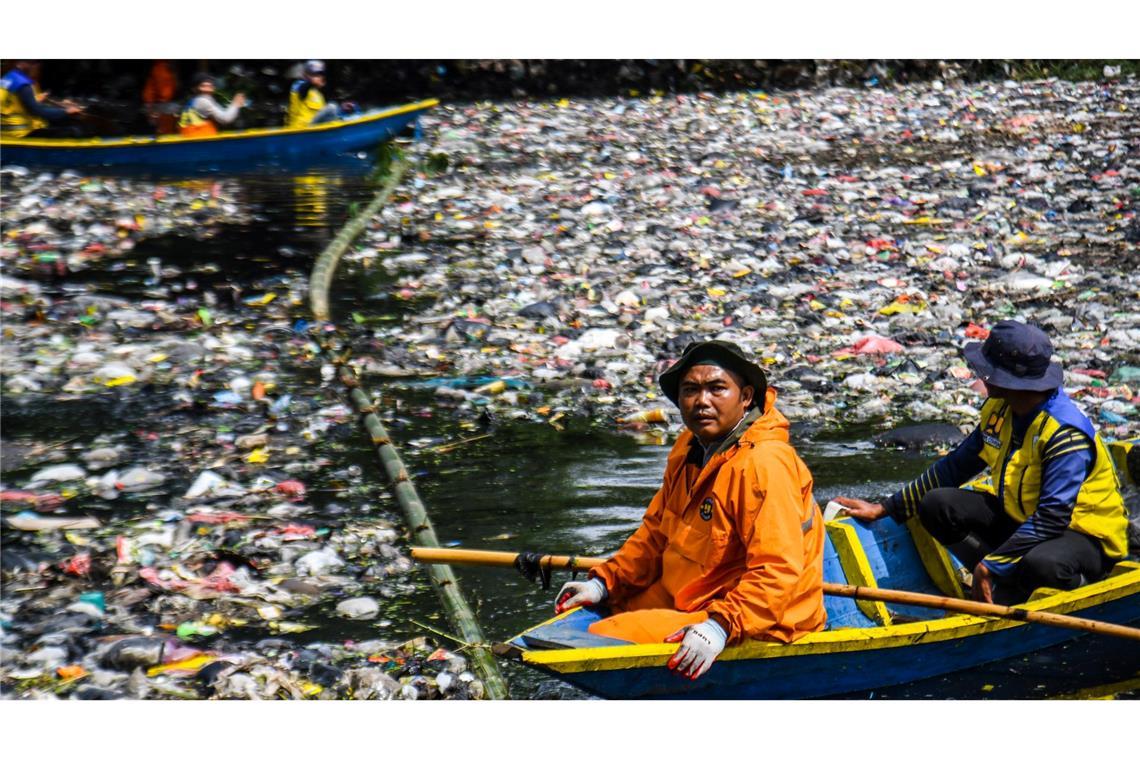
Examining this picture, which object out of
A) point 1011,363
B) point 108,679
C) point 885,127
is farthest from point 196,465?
point 885,127

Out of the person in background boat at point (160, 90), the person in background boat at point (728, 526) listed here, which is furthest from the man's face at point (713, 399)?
the person in background boat at point (160, 90)

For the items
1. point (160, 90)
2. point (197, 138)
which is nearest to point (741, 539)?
point (197, 138)

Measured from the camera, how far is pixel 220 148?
14281 mm

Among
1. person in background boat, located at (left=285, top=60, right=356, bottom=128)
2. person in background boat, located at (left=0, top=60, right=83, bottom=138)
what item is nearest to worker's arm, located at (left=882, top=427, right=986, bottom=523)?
person in background boat, located at (left=285, top=60, right=356, bottom=128)

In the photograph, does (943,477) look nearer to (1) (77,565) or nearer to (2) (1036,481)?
(2) (1036,481)

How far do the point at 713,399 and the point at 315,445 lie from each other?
344cm

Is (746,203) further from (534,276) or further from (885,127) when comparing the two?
(885,127)

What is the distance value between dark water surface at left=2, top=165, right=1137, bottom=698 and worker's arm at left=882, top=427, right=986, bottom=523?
74cm

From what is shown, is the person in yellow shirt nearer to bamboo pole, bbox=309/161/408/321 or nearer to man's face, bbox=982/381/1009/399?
bamboo pole, bbox=309/161/408/321

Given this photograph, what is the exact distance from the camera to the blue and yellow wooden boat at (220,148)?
1350 cm

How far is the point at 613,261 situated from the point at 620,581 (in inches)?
228

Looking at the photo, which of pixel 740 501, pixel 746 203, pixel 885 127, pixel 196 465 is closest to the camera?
pixel 740 501

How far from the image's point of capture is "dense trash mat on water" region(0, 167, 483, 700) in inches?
175

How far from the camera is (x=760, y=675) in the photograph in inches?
156
